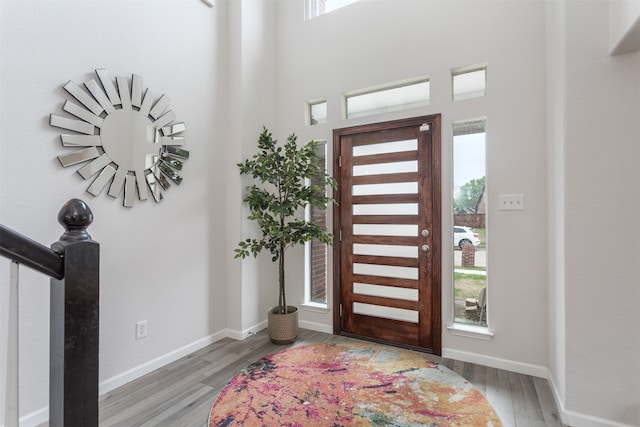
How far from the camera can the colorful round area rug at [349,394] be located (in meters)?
1.86

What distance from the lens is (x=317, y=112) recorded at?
3457mm

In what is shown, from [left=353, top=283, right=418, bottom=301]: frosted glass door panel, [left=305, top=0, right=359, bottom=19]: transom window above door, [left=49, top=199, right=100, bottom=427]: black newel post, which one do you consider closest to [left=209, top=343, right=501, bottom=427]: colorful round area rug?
[left=353, top=283, right=418, bottom=301]: frosted glass door panel

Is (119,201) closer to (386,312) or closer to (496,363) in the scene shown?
(386,312)

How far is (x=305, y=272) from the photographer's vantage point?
3416 mm

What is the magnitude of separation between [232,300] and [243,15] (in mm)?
2829

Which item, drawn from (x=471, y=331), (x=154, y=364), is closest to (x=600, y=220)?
(x=471, y=331)

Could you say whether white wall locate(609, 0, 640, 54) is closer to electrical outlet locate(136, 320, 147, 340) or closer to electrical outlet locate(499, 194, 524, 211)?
electrical outlet locate(499, 194, 524, 211)

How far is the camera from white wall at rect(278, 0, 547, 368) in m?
2.37

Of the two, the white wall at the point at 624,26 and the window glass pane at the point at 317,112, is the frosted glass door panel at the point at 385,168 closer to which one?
the window glass pane at the point at 317,112

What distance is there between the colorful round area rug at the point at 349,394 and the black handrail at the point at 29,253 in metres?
1.46

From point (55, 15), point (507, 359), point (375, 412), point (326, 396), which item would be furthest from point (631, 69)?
point (55, 15)

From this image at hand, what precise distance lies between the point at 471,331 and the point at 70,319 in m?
2.66

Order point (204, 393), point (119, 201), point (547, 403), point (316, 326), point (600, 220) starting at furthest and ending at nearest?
point (316, 326) < point (119, 201) < point (204, 393) < point (547, 403) < point (600, 220)

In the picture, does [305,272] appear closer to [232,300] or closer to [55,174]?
[232,300]
